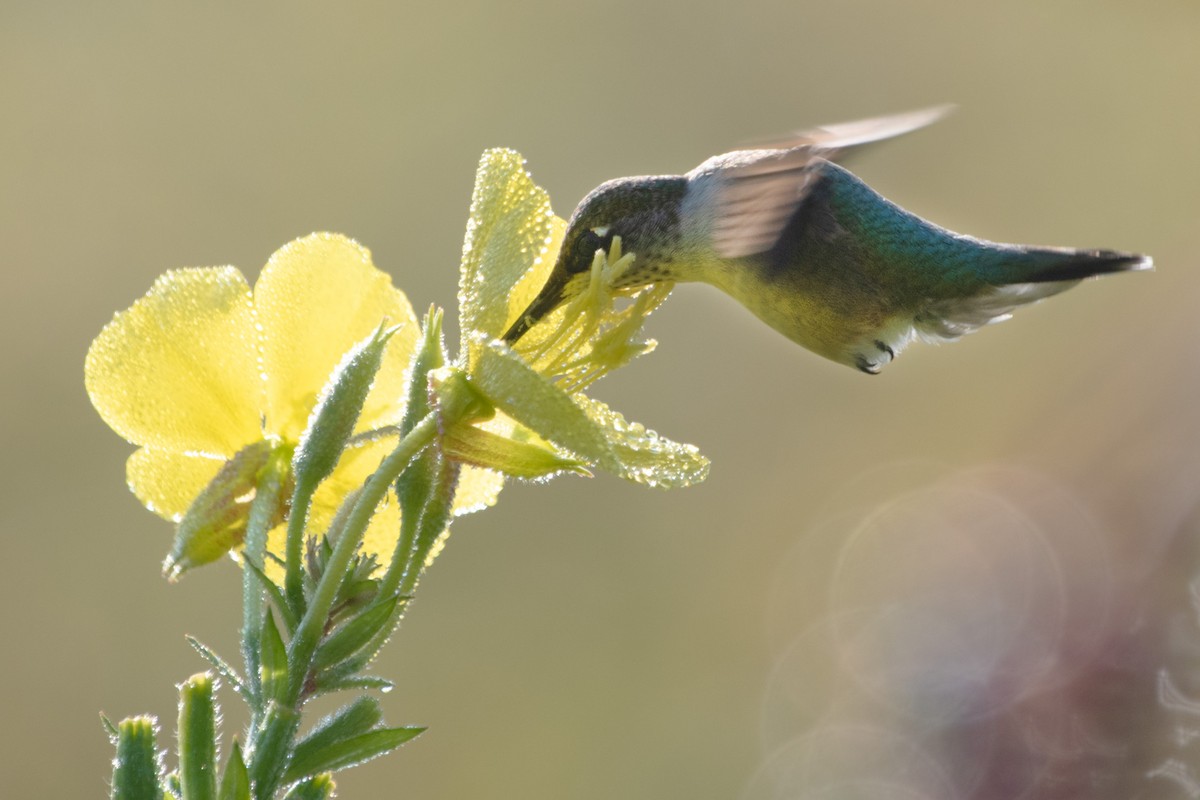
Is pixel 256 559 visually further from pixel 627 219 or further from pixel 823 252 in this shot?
pixel 823 252

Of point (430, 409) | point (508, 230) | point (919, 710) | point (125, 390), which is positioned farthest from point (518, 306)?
point (919, 710)

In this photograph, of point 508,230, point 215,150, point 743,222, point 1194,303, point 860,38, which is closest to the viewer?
point 508,230

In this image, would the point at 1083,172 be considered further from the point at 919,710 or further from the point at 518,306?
the point at 518,306

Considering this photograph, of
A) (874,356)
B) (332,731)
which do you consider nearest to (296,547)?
(332,731)

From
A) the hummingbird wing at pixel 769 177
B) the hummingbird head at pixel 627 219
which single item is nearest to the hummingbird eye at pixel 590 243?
the hummingbird head at pixel 627 219

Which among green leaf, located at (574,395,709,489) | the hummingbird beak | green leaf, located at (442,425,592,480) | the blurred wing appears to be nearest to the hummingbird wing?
the blurred wing

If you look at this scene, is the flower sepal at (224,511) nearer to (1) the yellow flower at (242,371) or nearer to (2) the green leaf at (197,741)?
(1) the yellow flower at (242,371)

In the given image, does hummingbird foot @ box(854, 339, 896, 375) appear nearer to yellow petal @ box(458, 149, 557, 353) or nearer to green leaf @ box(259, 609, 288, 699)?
yellow petal @ box(458, 149, 557, 353)
